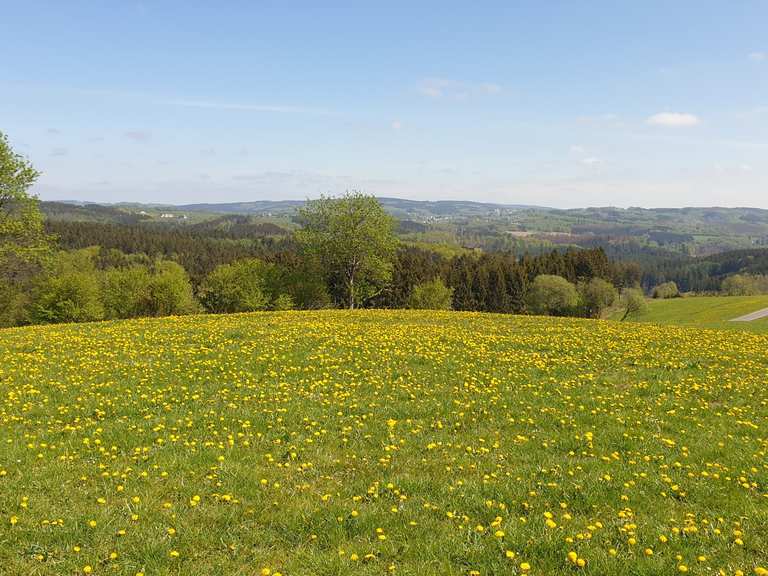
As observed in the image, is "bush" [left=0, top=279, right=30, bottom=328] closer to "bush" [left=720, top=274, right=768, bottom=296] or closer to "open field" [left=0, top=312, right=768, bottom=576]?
"open field" [left=0, top=312, right=768, bottom=576]

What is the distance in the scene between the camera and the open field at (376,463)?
6930 millimetres

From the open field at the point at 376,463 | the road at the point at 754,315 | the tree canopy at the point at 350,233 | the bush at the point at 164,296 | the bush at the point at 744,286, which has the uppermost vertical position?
the tree canopy at the point at 350,233

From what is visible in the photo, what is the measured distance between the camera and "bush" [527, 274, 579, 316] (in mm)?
93625

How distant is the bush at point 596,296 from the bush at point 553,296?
3.52m

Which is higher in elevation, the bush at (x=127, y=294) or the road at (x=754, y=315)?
the bush at (x=127, y=294)

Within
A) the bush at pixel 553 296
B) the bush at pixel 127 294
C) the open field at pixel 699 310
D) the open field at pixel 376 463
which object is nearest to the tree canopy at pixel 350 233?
the bush at pixel 127 294

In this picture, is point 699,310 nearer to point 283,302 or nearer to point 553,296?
point 553,296

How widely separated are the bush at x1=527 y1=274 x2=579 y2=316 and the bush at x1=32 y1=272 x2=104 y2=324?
3106 inches

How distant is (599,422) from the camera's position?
12695 millimetres

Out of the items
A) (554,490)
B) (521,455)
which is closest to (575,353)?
(521,455)

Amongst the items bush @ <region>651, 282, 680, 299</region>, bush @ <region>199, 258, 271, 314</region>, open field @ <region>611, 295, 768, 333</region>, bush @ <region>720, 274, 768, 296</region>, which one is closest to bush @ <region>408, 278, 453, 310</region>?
bush @ <region>199, 258, 271, 314</region>

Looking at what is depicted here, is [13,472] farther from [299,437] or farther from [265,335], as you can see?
[265,335]

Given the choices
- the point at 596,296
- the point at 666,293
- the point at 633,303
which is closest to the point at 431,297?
the point at 596,296

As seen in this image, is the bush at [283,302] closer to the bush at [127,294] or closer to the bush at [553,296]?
the bush at [127,294]
